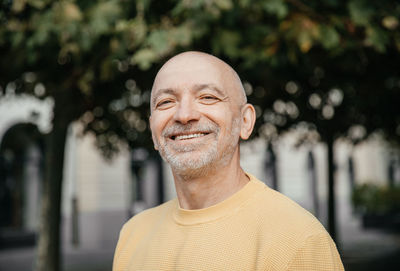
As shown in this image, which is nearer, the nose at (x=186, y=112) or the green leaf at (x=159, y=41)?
the nose at (x=186, y=112)

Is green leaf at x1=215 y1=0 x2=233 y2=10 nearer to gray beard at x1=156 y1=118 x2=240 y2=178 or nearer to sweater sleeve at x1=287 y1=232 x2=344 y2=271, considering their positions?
gray beard at x1=156 y1=118 x2=240 y2=178

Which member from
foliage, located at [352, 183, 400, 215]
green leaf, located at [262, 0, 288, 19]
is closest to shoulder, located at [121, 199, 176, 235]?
green leaf, located at [262, 0, 288, 19]

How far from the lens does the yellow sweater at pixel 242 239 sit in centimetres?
147

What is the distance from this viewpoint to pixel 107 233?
15188 mm

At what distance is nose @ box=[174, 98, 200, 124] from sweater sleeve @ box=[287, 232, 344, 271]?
0.54m

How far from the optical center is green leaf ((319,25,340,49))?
166 inches

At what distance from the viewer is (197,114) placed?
1.69 metres

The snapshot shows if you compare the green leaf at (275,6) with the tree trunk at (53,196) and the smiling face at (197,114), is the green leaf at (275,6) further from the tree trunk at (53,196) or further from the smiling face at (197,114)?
the tree trunk at (53,196)

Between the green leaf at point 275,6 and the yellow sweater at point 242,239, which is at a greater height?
the green leaf at point 275,6

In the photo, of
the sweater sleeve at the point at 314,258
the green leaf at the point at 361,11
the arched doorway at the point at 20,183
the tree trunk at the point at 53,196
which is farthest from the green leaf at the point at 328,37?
the arched doorway at the point at 20,183

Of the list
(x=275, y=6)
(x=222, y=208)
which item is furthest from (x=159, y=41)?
(x=222, y=208)

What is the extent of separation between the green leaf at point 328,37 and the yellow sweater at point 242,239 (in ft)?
8.81

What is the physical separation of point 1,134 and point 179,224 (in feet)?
45.5

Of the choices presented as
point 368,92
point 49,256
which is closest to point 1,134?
point 49,256
